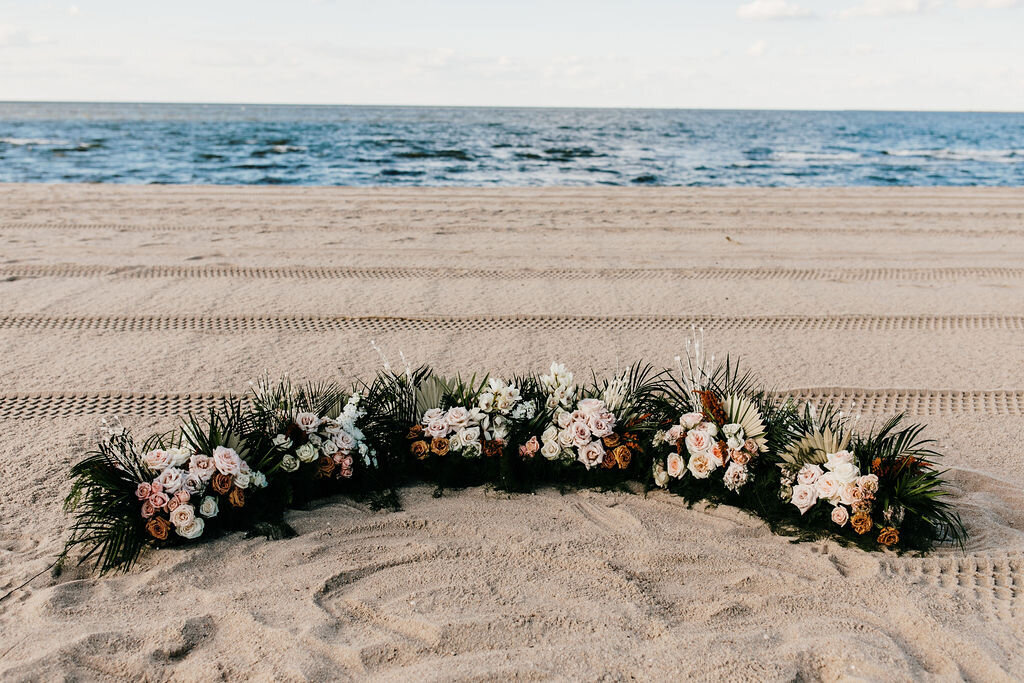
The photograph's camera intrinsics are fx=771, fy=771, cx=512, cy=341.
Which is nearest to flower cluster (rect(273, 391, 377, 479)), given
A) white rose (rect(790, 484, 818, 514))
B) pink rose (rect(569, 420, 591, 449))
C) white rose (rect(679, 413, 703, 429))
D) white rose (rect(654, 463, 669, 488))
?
pink rose (rect(569, 420, 591, 449))

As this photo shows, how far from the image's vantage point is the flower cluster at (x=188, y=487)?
8.71ft

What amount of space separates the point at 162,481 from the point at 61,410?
1498mm

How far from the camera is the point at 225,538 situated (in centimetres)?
275

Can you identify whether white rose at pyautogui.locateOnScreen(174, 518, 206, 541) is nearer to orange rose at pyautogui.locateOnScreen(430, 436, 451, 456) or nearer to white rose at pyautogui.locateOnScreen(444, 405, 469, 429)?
orange rose at pyautogui.locateOnScreen(430, 436, 451, 456)

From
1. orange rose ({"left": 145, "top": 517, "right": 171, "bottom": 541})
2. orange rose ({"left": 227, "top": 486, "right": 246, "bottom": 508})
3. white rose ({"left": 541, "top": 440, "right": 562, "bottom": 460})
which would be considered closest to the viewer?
orange rose ({"left": 145, "top": 517, "right": 171, "bottom": 541})

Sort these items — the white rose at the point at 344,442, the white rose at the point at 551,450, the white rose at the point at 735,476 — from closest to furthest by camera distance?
the white rose at the point at 735,476
the white rose at the point at 344,442
the white rose at the point at 551,450

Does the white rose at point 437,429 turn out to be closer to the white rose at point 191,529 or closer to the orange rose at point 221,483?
the orange rose at point 221,483

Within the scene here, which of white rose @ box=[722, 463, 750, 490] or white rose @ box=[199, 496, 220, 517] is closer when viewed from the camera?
white rose @ box=[199, 496, 220, 517]

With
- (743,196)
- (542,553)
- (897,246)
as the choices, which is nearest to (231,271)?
(542,553)

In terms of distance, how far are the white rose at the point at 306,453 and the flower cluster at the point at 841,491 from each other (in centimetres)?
178

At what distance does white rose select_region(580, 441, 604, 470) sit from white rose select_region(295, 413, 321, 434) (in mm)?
1059

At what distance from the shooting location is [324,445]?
9.86ft

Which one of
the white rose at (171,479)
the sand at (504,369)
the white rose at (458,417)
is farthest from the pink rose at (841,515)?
the white rose at (171,479)

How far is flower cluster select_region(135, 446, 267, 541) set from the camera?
2654 mm
